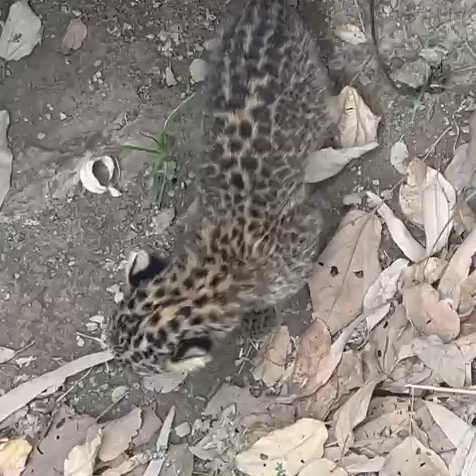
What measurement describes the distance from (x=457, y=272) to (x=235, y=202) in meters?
1.12

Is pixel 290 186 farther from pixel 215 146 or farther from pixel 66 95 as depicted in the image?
pixel 66 95

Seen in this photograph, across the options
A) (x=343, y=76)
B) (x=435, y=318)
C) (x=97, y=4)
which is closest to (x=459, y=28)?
(x=343, y=76)

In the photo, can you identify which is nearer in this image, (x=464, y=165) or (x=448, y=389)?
(x=448, y=389)

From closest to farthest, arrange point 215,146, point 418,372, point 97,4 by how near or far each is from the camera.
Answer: point 215,146 → point 418,372 → point 97,4

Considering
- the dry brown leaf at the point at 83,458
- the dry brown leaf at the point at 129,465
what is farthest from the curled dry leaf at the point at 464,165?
the dry brown leaf at the point at 83,458

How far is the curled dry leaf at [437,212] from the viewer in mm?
4977

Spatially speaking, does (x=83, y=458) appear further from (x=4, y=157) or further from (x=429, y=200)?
(x=429, y=200)

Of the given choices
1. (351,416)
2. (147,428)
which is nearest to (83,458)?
(147,428)

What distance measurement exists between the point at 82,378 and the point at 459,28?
8.25 ft

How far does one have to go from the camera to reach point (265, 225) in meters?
4.64

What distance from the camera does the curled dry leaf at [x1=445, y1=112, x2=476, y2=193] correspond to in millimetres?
5035

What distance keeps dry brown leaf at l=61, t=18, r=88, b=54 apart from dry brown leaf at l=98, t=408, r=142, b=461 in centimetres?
182

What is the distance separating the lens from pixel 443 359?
15.9 feet

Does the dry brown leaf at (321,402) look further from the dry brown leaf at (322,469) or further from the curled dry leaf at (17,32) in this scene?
the curled dry leaf at (17,32)
